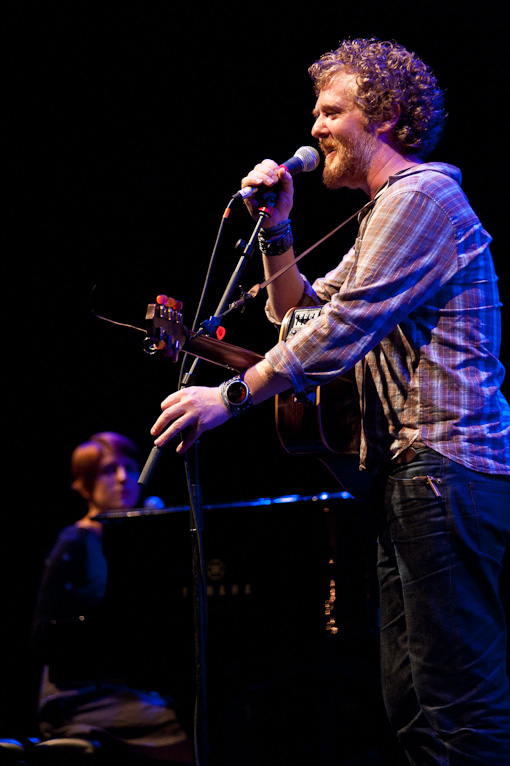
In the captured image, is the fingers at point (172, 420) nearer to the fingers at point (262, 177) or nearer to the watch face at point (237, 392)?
the watch face at point (237, 392)

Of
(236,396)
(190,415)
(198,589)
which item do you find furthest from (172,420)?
(198,589)

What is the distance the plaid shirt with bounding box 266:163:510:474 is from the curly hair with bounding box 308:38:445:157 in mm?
342

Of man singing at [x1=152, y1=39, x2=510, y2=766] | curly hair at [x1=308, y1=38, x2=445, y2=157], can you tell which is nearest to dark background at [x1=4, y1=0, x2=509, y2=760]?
man singing at [x1=152, y1=39, x2=510, y2=766]

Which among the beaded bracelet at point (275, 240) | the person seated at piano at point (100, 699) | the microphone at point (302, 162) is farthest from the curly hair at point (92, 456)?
the microphone at point (302, 162)

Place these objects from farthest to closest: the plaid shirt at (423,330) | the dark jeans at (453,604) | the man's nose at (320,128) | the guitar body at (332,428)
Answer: the man's nose at (320,128) < the guitar body at (332,428) < the plaid shirt at (423,330) < the dark jeans at (453,604)

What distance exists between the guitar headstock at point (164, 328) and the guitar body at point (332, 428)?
41cm

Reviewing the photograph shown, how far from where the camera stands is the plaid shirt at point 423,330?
1590 mm

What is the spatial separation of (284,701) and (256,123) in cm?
349

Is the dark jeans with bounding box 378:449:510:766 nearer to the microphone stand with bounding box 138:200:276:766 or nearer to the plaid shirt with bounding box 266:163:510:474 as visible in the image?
the plaid shirt with bounding box 266:163:510:474

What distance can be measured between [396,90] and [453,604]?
4.63 feet

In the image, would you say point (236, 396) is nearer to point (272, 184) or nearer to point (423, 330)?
point (423, 330)

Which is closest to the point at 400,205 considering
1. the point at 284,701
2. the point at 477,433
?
the point at 477,433

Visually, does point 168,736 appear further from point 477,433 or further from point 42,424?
point 42,424

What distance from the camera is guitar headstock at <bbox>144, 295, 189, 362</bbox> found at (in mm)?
1681
